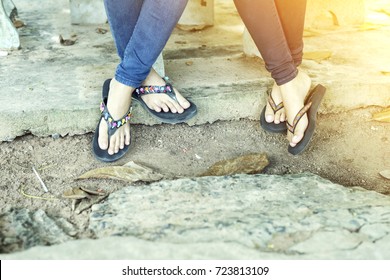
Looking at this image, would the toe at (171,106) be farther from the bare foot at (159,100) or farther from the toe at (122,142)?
the toe at (122,142)

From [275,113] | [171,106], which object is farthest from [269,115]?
[171,106]

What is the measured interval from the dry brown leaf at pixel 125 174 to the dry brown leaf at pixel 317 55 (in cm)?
99

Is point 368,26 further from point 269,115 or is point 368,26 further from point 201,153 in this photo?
point 201,153

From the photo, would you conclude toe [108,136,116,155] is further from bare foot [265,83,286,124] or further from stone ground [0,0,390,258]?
bare foot [265,83,286,124]

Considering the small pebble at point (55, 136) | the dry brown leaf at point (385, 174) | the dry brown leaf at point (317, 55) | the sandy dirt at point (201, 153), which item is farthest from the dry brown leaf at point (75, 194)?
the dry brown leaf at point (317, 55)

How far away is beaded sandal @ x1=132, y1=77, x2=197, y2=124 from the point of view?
76.5 inches

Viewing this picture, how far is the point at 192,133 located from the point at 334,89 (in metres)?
0.61

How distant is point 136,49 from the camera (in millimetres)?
1709

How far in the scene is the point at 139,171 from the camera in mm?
1799

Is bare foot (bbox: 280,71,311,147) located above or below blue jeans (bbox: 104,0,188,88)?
below

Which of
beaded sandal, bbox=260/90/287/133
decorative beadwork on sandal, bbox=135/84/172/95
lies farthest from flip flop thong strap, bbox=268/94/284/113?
decorative beadwork on sandal, bbox=135/84/172/95

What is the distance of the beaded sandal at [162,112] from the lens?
1.94m

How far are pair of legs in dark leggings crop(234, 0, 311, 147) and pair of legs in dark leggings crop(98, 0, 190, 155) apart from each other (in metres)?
0.25

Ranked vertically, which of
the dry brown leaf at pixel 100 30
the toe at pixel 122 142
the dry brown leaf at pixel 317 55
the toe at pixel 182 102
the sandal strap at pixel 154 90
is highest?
the sandal strap at pixel 154 90
